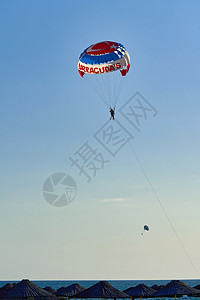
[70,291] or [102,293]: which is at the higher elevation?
[70,291]

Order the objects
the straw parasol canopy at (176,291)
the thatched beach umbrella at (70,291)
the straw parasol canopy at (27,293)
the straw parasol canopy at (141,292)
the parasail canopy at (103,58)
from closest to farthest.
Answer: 1. the straw parasol canopy at (27,293)
2. the parasail canopy at (103,58)
3. the straw parasol canopy at (176,291)
4. the straw parasol canopy at (141,292)
5. the thatched beach umbrella at (70,291)

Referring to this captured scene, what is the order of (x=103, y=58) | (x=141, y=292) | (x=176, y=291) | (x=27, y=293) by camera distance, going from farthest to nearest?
(x=141, y=292)
(x=176, y=291)
(x=103, y=58)
(x=27, y=293)

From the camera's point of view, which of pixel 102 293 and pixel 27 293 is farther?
pixel 102 293

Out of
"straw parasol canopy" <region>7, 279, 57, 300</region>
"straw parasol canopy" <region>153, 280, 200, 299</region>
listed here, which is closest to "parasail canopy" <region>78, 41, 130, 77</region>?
"straw parasol canopy" <region>7, 279, 57, 300</region>

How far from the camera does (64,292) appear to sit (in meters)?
38.7

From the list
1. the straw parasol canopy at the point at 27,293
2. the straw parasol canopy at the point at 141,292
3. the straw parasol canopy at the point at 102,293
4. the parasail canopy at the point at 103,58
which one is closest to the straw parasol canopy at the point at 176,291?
the straw parasol canopy at the point at 141,292

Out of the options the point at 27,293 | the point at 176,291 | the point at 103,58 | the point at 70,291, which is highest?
the point at 103,58

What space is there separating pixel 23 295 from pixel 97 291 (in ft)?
25.2

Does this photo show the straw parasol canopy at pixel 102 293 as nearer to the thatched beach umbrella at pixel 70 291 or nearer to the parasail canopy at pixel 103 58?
the thatched beach umbrella at pixel 70 291

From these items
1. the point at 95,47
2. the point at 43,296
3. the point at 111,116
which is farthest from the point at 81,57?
the point at 43,296

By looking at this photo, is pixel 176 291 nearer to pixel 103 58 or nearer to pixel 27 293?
pixel 27 293

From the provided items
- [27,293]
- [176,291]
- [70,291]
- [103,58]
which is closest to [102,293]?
[176,291]

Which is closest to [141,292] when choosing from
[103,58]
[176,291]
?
[176,291]

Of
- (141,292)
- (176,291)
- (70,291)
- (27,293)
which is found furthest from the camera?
(70,291)
